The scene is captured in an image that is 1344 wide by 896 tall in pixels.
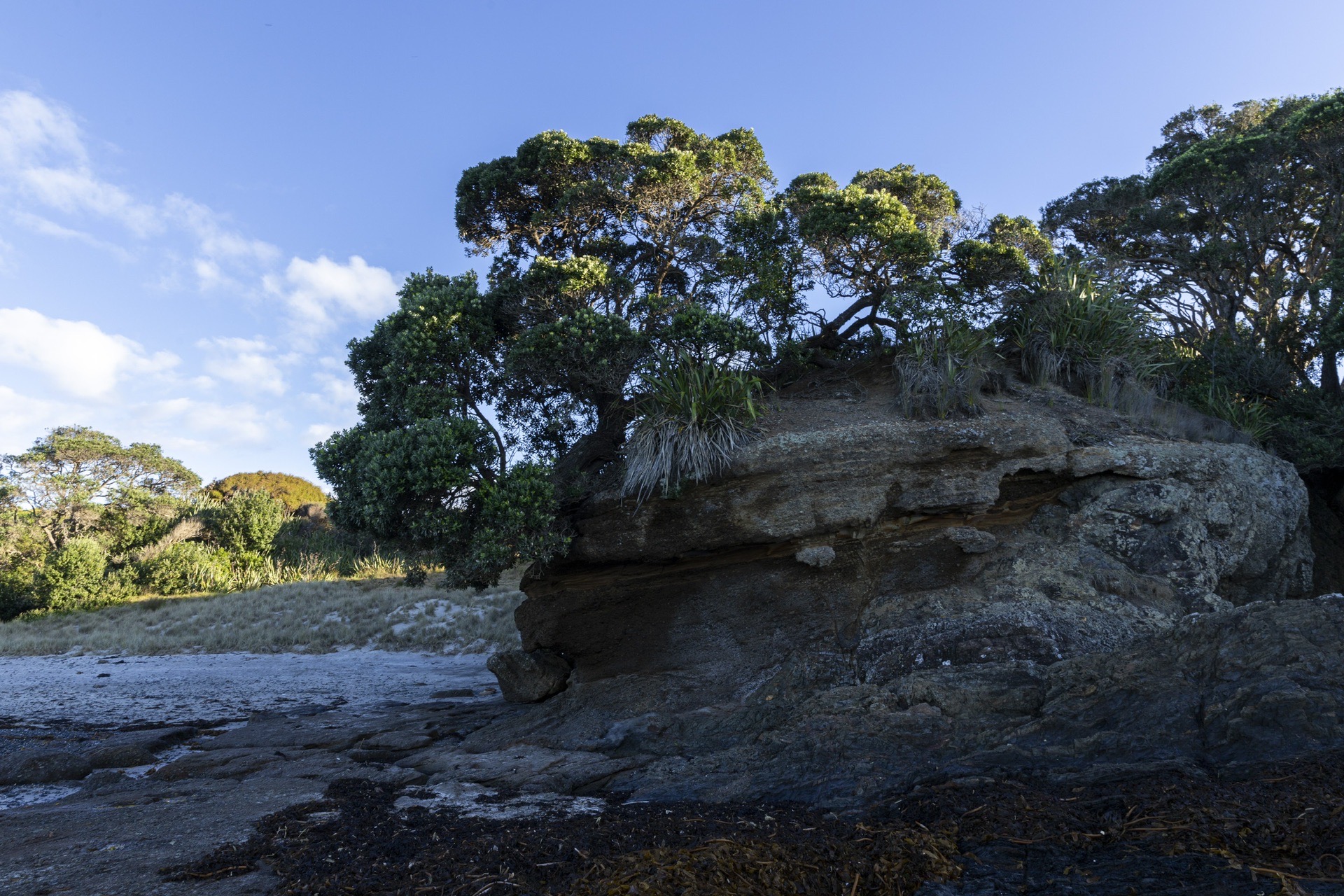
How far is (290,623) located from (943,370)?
18840 millimetres

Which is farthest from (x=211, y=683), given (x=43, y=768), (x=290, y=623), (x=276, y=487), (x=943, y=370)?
(x=276, y=487)

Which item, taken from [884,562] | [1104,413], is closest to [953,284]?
[1104,413]

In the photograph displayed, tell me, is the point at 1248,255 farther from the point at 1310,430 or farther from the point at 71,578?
the point at 71,578

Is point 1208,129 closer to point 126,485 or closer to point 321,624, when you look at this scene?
point 321,624

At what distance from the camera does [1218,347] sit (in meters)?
13.1

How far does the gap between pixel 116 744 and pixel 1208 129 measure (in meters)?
25.6

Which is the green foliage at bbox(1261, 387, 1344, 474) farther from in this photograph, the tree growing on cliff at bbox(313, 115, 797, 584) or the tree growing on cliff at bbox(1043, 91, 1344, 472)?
the tree growing on cliff at bbox(313, 115, 797, 584)

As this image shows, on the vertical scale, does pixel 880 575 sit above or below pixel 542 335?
below

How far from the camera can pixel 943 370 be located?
984 cm

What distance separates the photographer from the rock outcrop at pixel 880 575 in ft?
25.5

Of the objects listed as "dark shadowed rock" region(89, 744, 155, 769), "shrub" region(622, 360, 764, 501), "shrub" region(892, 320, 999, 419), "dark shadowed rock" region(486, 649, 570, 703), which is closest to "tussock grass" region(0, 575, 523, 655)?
"dark shadowed rock" region(486, 649, 570, 703)

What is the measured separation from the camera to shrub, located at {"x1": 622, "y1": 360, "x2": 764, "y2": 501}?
8820 millimetres

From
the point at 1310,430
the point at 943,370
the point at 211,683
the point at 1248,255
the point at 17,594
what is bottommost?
the point at 211,683

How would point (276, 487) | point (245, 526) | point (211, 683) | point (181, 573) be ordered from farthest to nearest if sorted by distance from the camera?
point (276, 487)
point (245, 526)
point (181, 573)
point (211, 683)
